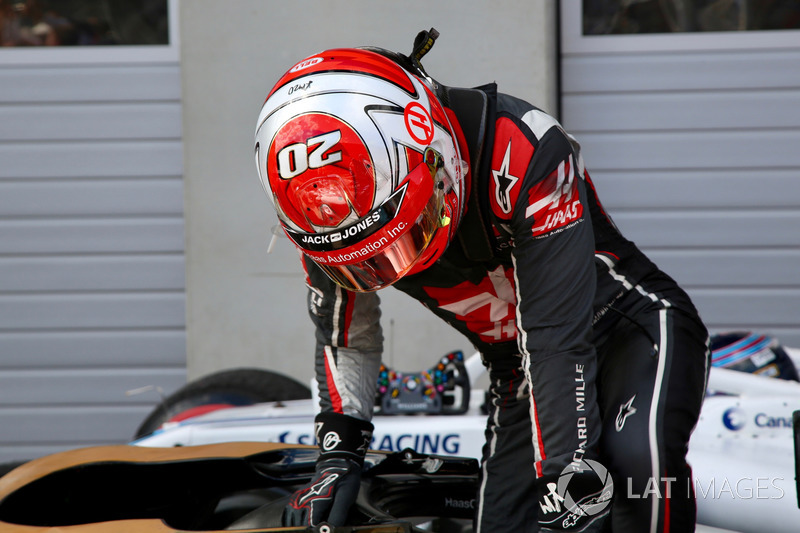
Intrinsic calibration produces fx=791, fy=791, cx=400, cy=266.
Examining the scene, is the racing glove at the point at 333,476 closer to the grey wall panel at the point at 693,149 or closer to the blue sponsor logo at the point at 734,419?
the blue sponsor logo at the point at 734,419

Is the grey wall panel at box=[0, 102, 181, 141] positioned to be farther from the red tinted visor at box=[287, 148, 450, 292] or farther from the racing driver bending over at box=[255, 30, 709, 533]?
the red tinted visor at box=[287, 148, 450, 292]

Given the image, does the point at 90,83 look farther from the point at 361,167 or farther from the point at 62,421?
the point at 361,167

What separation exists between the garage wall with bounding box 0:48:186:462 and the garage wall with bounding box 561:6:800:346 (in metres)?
2.33

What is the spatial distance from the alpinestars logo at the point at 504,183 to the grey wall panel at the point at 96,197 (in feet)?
10.7

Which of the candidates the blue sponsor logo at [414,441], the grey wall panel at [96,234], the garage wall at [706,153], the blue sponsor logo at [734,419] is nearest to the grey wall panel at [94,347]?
the grey wall panel at [96,234]

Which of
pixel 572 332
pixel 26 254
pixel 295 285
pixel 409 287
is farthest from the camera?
pixel 26 254

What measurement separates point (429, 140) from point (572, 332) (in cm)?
44

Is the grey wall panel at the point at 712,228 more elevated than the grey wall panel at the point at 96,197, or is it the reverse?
the grey wall panel at the point at 96,197

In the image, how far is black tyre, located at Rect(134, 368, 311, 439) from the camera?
124 inches

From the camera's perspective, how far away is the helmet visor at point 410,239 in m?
1.45

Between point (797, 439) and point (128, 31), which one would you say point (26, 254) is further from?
point (797, 439)

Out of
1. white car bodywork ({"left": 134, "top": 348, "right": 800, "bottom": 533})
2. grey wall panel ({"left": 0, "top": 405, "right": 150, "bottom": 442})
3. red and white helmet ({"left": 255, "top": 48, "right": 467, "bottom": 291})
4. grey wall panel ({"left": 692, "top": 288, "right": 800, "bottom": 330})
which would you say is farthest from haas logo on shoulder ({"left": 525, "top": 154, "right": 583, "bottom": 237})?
grey wall panel ({"left": 0, "top": 405, "right": 150, "bottom": 442})

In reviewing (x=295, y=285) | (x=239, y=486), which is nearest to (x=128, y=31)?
(x=295, y=285)

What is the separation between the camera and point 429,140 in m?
1.47
